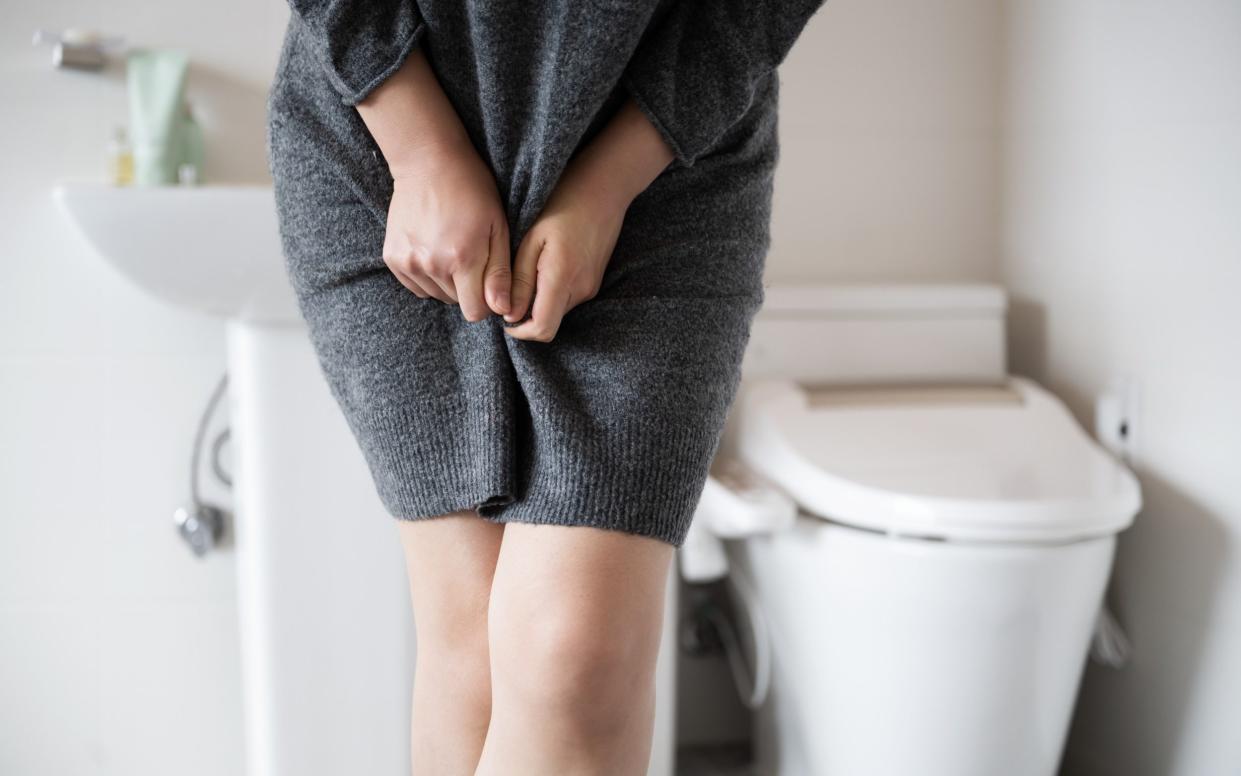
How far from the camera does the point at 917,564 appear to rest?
1008 mm

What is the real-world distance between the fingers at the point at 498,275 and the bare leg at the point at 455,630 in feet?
0.48

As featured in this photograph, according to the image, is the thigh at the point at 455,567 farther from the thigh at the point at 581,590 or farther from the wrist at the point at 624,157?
the wrist at the point at 624,157

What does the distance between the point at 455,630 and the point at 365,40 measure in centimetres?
35

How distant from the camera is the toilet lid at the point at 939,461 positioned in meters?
0.99

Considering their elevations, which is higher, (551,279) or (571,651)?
(551,279)

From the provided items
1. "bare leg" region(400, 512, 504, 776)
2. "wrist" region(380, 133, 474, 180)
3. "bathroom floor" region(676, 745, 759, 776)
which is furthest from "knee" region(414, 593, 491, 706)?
"bathroom floor" region(676, 745, 759, 776)

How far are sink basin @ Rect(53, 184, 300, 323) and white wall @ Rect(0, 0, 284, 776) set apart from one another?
0.36 m

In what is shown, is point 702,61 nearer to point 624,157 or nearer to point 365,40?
point 624,157

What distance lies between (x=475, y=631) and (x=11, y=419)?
993 mm

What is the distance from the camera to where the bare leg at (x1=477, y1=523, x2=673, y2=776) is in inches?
21.0

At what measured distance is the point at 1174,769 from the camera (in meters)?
1.19

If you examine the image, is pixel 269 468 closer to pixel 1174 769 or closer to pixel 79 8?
pixel 79 8

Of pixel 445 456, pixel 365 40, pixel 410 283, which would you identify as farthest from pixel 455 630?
pixel 365 40

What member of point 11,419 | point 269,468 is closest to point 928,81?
point 269,468
